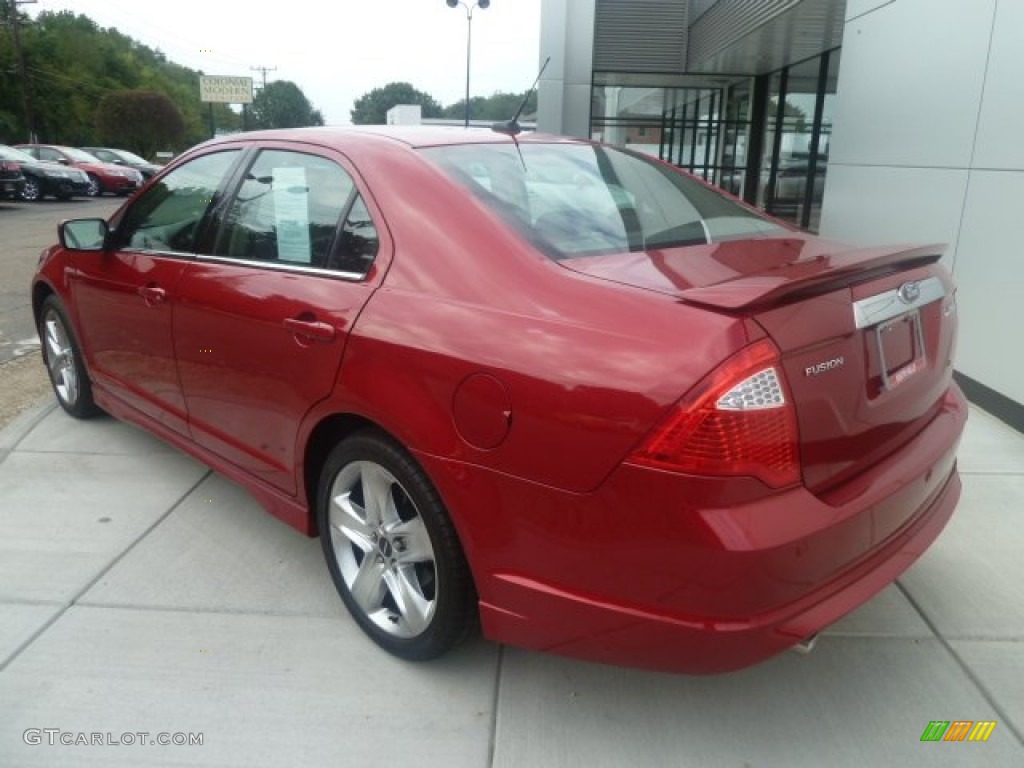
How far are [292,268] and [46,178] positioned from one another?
22.5 m

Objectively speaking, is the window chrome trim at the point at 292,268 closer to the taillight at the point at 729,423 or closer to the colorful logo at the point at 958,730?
the taillight at the point at 729,423

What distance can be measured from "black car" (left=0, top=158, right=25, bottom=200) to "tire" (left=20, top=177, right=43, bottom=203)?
110cm

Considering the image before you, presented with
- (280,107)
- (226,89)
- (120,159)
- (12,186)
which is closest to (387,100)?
(280,107)

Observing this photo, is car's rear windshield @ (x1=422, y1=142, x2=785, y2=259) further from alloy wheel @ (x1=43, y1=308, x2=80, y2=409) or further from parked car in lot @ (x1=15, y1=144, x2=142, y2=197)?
parked car in lot @ (x1=15, y1=144, x2=142, y2=197)

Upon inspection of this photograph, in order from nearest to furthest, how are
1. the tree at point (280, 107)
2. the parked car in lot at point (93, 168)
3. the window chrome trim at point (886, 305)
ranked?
1. the window chrome trim at point (886, 305)
2. the parked car in lot at point (93, 168)
3. the tree at point (280, 107)

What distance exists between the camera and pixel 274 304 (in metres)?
2.74

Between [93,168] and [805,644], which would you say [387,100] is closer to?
[93,168]

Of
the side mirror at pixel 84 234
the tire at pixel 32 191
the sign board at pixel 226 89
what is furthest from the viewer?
the sign board at pixel 226 89

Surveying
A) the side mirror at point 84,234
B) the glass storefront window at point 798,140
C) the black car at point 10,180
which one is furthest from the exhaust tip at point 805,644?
the black car at point 10,180

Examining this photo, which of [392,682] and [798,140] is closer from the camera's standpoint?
[392,682]

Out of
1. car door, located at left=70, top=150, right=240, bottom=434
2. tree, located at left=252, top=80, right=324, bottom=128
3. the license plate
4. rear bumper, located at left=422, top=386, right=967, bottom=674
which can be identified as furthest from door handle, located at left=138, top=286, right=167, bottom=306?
tree, located at left=252, top=80, right=324, bottom=128

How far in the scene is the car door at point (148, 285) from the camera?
11.1 feet

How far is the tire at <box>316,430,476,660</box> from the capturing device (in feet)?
7.54

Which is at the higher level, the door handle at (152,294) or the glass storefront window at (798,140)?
the glass storefront window at (798,140)
